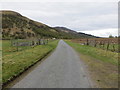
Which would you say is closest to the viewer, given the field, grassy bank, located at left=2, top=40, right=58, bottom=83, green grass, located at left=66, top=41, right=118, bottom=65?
grassy bank, located at left=2, top=40, right=58, bottom=83

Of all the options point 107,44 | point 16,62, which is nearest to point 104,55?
point 16,62

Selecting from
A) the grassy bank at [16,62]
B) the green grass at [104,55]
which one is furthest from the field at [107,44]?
the grassy bank at [16,62]

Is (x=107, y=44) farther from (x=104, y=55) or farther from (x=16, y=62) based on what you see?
(x=16, y=62)

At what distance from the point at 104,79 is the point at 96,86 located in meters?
1.13

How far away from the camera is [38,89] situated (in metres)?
5.16

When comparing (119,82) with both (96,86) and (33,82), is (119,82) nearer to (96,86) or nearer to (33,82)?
(96,86)

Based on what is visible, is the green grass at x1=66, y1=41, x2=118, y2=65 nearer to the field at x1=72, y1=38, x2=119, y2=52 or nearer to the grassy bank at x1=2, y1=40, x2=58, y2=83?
the field at x1=72, y1=38, x2=119, y2=52

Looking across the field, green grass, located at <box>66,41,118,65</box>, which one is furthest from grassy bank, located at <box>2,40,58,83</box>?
the field

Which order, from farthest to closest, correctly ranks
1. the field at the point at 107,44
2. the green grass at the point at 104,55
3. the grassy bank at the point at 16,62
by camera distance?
the field at the point at 107,44, the green grass at the point at 104,55, the grassy bank at the point at 16,62

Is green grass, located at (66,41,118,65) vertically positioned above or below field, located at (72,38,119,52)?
below

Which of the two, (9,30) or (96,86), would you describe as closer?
(96,86)

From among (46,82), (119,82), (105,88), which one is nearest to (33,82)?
(46,82)

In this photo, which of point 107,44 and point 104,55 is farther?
point 107,44

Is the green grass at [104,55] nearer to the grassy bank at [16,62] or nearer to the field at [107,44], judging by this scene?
the field at [107,44]
